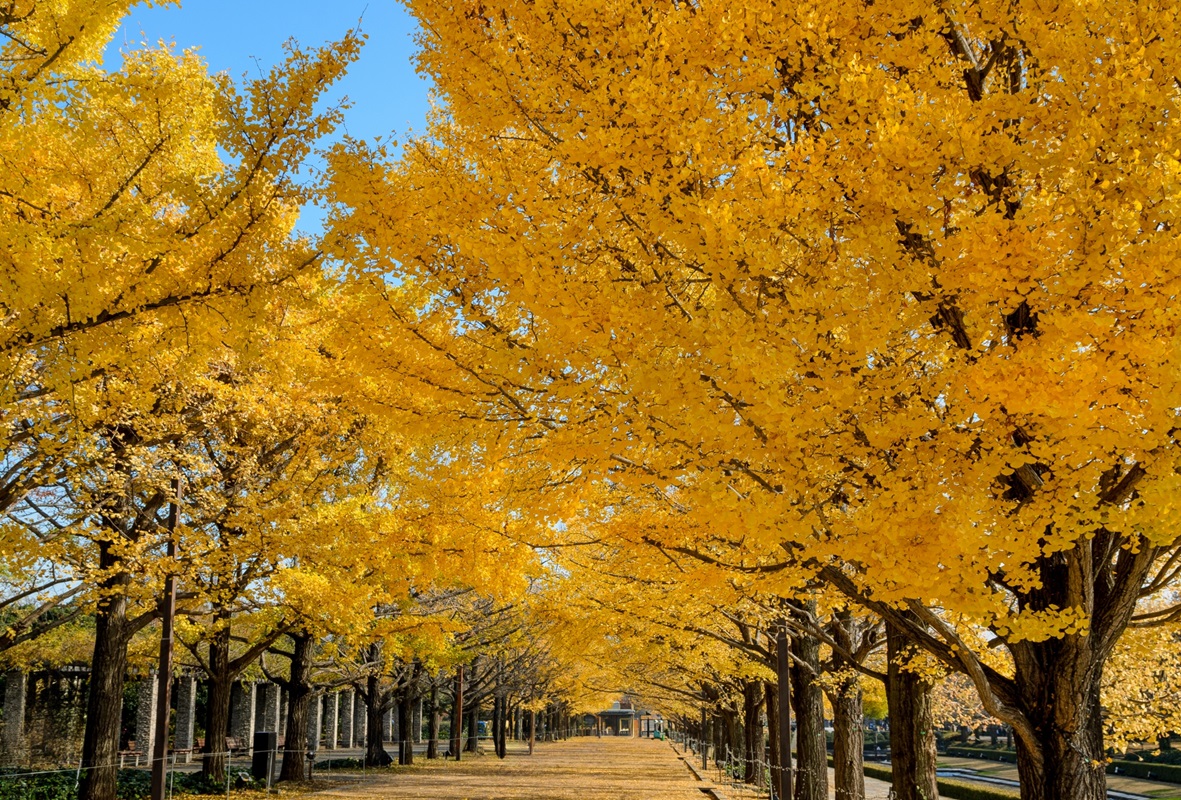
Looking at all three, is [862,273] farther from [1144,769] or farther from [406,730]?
[1144,769]

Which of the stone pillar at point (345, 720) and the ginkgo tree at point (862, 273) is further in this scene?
the stone pillar at point (345, 720)

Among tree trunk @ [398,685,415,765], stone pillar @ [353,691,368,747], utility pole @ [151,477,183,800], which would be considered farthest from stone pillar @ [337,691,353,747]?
utility pole @ [151,477,183,800]

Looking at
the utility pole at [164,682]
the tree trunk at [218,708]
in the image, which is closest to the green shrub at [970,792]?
the tree trunk at [218,708]

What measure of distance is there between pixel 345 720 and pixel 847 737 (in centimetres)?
4546

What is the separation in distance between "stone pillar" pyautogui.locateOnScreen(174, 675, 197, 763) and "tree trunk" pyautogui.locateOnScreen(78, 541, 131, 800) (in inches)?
863

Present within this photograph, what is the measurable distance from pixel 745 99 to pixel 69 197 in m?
6.37

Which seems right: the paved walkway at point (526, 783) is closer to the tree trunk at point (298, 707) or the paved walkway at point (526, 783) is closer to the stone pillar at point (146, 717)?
Result: the tree trunk at point (298, 707)

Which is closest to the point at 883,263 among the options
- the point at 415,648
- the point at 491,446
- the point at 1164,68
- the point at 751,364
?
the point at 751,364

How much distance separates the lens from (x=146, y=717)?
29.6m

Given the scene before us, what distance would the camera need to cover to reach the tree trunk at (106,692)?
11.6 m

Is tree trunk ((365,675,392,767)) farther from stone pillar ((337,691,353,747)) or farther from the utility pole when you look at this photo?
stone pillar ((337,691,353,747))

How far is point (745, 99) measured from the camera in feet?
15.7

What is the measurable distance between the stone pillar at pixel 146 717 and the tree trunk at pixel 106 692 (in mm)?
16792

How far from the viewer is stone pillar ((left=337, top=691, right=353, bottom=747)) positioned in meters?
48.6
